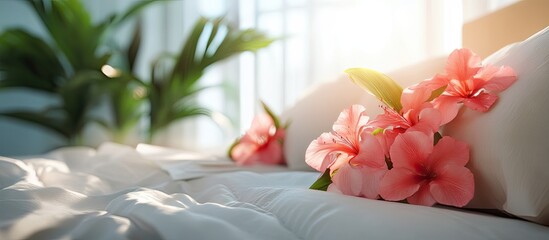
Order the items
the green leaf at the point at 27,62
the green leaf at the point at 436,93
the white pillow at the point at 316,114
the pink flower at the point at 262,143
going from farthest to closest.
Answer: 1. the green leaf at the point at 27,62
2. the pink flower at the point at 262,143
3. the white pillow at the point at 316,114
4. the green leaf at the point at 436,93

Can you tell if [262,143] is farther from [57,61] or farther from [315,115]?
[57,61]

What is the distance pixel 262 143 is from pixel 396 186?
2.89ft

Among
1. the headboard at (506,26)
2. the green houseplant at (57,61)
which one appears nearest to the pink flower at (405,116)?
the headboard at (506,26)

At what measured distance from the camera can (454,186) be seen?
2.21ft

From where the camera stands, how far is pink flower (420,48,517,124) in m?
0.69

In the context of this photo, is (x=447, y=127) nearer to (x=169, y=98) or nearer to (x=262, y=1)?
(x=169, y=98)

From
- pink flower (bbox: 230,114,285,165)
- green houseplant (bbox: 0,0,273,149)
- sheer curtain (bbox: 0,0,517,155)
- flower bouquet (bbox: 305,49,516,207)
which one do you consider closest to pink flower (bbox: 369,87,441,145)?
flower bouquet (bbox: 305,49,516,207)

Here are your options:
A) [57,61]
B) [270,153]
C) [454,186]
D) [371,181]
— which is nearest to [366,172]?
[371,181]

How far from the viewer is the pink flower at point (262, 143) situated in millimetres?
1533

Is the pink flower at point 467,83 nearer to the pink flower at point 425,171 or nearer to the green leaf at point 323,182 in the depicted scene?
the pink flower at point 425,171

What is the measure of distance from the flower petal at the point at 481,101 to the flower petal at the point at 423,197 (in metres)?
0.12

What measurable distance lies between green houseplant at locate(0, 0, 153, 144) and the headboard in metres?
1.79

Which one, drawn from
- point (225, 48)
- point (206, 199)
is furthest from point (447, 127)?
point (225, 48)

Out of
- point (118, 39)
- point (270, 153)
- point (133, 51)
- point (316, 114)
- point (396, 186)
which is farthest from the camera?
point (118, 39)
